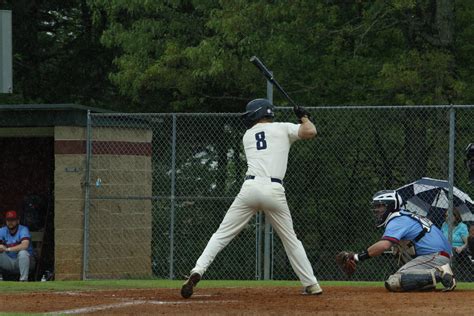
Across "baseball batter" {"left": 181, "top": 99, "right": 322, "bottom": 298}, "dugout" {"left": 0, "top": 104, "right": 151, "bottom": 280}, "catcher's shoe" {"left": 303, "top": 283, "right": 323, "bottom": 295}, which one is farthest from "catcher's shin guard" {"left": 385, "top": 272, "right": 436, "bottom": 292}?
"dugout" {"left": 0, "top": 104, "right": 151, "bottom": 280}

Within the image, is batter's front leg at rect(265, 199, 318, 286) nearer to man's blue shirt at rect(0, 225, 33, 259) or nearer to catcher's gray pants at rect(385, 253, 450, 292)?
catcher's gray pants at rect(385, 253, 450, 292)

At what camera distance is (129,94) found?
2445cm

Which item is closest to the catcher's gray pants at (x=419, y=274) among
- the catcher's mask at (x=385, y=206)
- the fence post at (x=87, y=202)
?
the catcher's mask at (x=385, y=206)

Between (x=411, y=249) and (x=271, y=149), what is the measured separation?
7.12 ft

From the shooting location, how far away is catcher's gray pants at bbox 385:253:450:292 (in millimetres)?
12500

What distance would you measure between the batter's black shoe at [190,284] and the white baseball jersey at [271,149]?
3.78 feet

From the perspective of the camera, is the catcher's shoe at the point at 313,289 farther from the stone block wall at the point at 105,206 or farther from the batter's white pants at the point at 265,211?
the stone block wall at the point at 105,206

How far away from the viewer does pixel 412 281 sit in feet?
41.0

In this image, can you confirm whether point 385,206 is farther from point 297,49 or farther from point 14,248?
point 297,49

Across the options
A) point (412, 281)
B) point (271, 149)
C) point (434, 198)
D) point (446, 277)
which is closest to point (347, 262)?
point (412, 281)

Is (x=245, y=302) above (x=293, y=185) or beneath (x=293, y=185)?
beneath

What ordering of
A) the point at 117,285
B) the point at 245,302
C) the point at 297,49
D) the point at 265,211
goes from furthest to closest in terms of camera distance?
the point at 297,49 → the point at 117,285 → the point at 265,211 → the point at 245,302

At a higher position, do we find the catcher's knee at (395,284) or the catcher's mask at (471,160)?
the catcher's mask at (471,160)

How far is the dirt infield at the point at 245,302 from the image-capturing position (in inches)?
411
